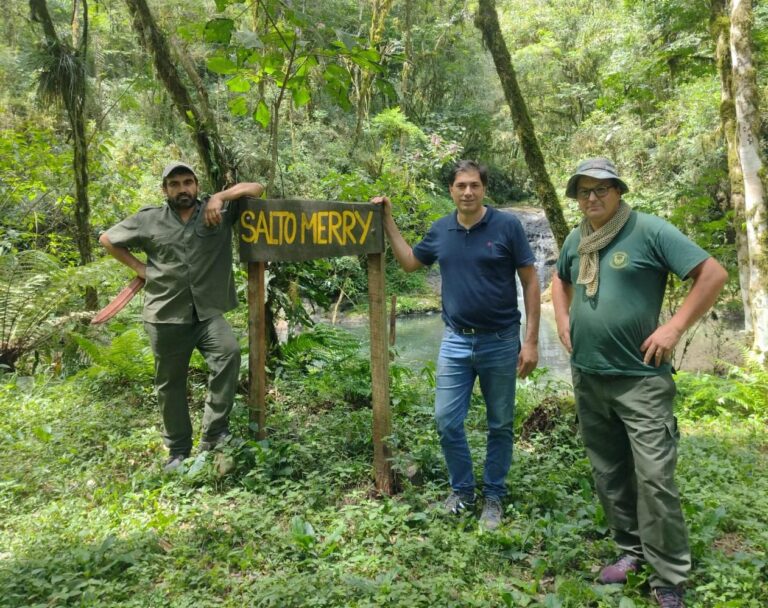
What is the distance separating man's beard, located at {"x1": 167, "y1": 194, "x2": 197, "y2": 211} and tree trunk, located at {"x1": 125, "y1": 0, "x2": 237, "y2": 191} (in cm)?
118

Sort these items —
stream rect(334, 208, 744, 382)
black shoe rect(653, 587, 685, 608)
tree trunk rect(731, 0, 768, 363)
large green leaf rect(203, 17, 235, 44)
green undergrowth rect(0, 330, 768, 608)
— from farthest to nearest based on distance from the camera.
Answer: stream rect(334, 208, 744, 382) < tree trunk rect(731, 0, 768, 363) < large green leaf rect(203, 17, 235, 44) < green undergrowth rect(0, 330, 768, 608) < black shoe rect(653, 587, 685, 608)

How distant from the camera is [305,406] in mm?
5078

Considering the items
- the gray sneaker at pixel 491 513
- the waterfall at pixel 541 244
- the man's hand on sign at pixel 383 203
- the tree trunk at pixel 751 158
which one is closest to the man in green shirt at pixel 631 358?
the gray sneaker at pixel 491 513

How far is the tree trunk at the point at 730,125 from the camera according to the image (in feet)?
24.5

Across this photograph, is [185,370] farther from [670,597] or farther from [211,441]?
[670,597]

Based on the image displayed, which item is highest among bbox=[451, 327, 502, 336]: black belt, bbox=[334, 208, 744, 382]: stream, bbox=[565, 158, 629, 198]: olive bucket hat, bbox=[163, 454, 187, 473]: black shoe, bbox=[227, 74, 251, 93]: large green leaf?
bbox=[227, 74, 251, 93]: large green leaf

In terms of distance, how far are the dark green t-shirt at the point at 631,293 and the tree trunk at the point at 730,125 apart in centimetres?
597

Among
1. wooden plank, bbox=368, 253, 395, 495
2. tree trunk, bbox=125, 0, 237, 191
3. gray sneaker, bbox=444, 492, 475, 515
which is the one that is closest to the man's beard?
tree trunk, bbox=125, 0, 237, 191

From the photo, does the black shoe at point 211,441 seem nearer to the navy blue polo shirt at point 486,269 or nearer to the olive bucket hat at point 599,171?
the navy blue polo shirt at point 486,269

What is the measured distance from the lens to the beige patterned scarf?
2.70 meters

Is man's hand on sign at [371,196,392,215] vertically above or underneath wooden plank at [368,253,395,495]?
above

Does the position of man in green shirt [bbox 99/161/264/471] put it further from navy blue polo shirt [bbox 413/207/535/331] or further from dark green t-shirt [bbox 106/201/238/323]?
navy blue polo shirt [bbox 413/207/535/331]

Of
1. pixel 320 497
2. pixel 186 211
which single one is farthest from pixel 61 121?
pixel 320 497

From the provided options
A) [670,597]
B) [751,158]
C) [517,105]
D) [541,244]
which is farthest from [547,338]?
[670,597]
